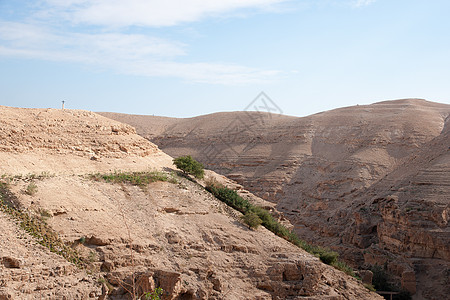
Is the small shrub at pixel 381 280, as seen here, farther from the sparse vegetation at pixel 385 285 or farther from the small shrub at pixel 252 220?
the small shrub at pixel 252 220

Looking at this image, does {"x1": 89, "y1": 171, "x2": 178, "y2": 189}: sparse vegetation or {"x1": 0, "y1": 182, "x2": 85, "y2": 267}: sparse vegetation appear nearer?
{"x1": 0, "y1": 182, "x2": 85, "y2": 267}: sparse vegetation

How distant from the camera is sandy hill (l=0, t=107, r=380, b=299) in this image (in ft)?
45.2

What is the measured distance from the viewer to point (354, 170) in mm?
42062

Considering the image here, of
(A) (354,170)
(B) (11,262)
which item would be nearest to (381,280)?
(A) (354,170)

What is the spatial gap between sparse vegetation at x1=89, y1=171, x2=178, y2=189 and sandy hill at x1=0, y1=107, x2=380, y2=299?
0.39ft

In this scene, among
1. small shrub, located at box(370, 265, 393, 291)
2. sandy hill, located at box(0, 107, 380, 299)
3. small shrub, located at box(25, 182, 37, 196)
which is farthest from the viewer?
small shrub, located at box(370, 265, 393, 291)

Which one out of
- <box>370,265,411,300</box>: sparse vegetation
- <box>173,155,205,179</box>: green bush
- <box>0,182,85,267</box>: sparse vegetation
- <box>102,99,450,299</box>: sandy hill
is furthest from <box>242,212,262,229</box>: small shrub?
<box>102,99,450,299</box>: sandy hill

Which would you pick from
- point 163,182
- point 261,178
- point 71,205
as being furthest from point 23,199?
point 261,178

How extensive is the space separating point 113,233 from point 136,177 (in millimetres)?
4205

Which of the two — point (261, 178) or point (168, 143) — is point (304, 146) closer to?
point (261, 178)

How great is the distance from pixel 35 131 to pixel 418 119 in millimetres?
38391

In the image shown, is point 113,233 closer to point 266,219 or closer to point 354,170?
point 266,219

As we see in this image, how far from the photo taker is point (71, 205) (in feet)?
52.4

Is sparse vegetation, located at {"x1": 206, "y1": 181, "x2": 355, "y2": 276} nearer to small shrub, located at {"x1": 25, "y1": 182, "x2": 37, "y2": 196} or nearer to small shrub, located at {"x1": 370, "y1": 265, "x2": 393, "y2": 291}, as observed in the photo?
small shrub, located at {"x1": 370, "y1": 265, "x2": 393, "y2": 291}
